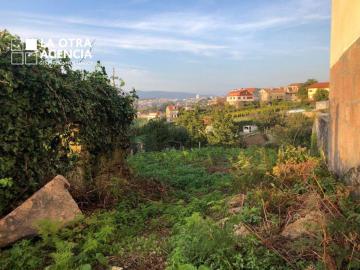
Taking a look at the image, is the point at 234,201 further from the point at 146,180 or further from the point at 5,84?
the point at 5,84

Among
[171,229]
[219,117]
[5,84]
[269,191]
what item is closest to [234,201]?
[269,191]

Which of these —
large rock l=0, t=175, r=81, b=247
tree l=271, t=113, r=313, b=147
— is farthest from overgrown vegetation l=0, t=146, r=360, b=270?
tree l=271, t=113, r=313, b=147

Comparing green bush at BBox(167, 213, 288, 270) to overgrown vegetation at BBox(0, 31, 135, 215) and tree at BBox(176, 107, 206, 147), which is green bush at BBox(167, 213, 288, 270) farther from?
tree at BBox(176, 107, 206, 147)

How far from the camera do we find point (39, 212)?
15.0 ft

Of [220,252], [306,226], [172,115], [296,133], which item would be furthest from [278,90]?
[220,252]

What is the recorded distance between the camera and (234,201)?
16.4ft

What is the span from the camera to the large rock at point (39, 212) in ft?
14.1

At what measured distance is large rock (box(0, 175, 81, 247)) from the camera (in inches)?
170

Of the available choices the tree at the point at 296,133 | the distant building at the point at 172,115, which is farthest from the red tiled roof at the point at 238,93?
the tree at the point at 296,133

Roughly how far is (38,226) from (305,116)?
39.9 metres

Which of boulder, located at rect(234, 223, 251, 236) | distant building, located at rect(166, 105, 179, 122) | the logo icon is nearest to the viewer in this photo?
boulder, located at rect(234, 223, 251, 236)

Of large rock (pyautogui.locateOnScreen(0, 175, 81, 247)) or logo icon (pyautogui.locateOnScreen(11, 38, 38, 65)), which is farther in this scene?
logo icon (pyautogui.locateOnScreen(11, 38, 38, 65))

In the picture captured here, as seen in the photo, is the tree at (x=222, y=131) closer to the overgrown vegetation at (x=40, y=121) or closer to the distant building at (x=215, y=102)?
the overgrown vegetation at (x=40, y=121)

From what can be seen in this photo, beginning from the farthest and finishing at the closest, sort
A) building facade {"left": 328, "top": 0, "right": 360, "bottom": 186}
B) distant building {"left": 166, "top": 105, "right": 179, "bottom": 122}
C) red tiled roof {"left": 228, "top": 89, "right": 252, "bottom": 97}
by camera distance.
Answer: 1. red tiled roof {"left": 228, "top": 89, "right": 252, "bottom": 97}
2. distant building {"left": 166, "top": 105, "right": 179, "bottom": 122}
3. building facade {"left": 328, "top": 0, "right": 360, "bottom": 186}
